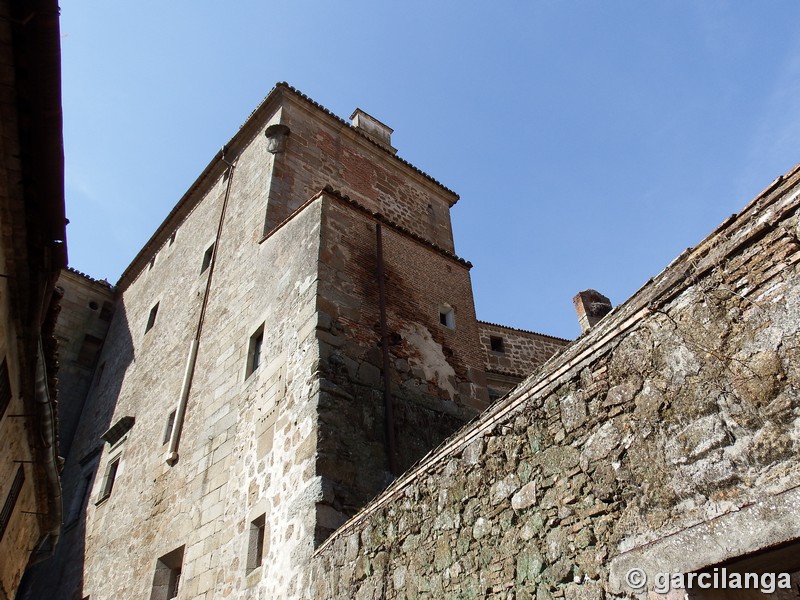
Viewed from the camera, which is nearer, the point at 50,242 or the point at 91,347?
the point at 50,242

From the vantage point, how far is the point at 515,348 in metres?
14.5

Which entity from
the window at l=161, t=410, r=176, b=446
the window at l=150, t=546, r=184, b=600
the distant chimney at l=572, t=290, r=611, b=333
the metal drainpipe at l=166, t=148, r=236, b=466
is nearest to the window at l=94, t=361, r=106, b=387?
the metal drainpipe at l=166, t=148, r=236, b=466

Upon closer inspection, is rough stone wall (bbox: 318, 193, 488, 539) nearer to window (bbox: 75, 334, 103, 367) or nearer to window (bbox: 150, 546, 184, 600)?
window (bbox: 150, 546, 184, 600)

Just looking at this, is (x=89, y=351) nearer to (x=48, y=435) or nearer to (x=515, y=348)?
(x=48, y=435)

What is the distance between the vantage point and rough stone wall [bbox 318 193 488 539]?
635 centimetres

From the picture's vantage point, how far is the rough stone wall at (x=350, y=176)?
11414mm

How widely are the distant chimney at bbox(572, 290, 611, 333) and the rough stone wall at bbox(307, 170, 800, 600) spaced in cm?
587

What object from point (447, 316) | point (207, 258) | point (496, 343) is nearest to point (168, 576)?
point (447, 316)

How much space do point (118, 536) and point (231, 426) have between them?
3.86 m

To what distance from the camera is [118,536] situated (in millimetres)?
10047

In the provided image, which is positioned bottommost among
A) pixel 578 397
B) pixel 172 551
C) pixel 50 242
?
pixel 578 397

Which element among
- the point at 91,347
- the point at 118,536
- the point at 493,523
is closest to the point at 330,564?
the point at 493,523

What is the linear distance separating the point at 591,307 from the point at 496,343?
16.2ft

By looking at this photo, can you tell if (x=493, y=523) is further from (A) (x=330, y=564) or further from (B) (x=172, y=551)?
(B) (x=172, y=551)
